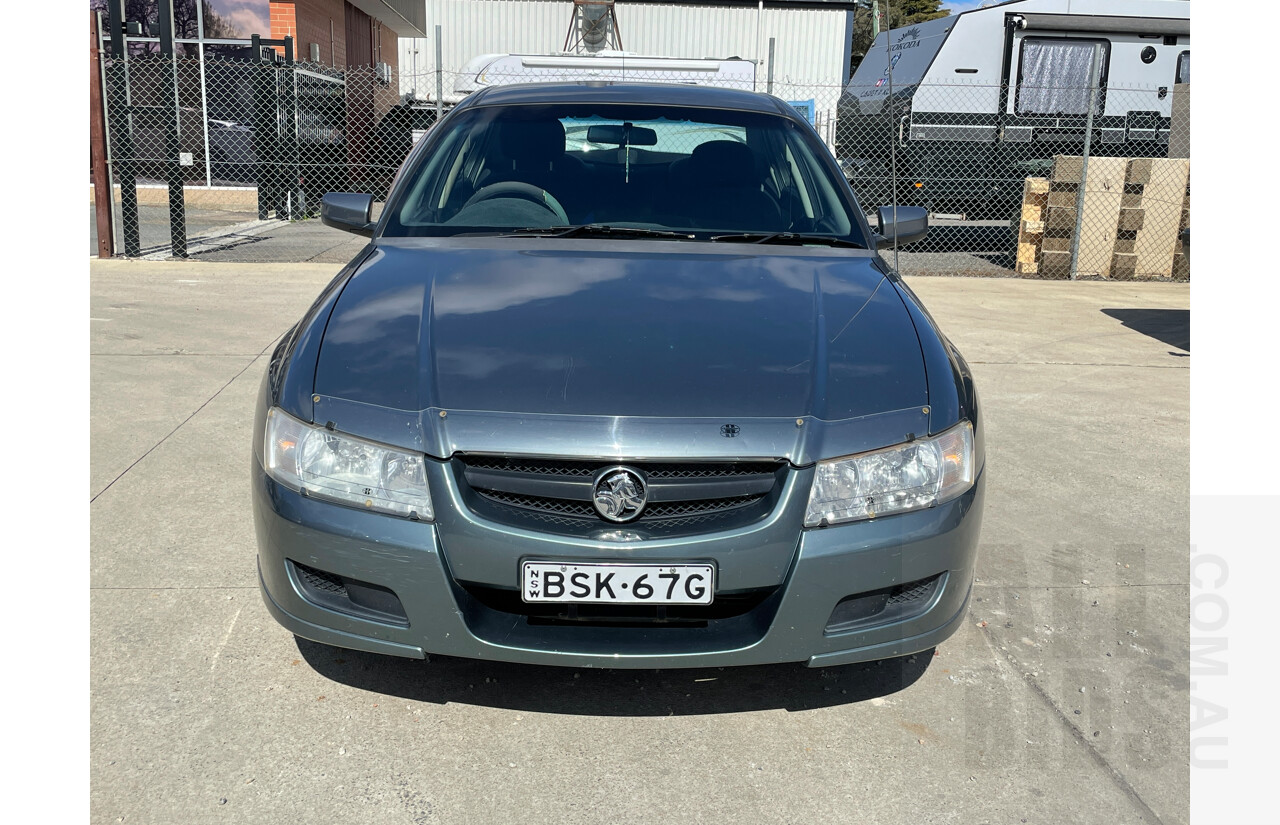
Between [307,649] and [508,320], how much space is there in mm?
1090

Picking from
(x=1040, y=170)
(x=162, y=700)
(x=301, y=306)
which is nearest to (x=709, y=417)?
(x=162, y=700)

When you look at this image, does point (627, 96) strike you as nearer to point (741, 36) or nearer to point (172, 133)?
point (172, 133)

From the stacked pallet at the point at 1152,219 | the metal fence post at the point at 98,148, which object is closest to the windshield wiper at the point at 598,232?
the metal fence post at the point at 98,148

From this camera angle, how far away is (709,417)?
2.37m

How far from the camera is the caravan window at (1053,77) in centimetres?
1347

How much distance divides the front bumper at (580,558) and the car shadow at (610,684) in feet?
1.31

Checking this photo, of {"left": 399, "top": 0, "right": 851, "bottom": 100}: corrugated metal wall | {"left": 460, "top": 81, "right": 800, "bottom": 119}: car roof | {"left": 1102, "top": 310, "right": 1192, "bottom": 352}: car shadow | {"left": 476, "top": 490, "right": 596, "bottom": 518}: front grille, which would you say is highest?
{"left": 399, "top": 0, "right": 851, "bottom": 100}: corrugated metal wall

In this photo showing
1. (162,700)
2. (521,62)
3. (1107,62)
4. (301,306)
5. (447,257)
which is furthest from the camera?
(1107,62)

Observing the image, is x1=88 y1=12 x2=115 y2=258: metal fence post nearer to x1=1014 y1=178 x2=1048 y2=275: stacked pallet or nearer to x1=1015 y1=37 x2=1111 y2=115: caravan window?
x1=1014 y1=178 x2=1048 y2=275: stacked pallet

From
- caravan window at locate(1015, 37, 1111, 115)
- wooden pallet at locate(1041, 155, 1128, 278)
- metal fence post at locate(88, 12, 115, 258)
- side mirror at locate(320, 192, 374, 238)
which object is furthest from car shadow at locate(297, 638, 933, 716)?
caravan window at locate(1015, 37, 1111, 115)

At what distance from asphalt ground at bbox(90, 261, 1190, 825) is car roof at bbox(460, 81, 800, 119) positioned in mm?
1791

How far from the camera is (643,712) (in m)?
2.71

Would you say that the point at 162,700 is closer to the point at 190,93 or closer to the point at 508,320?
the point at 508,320

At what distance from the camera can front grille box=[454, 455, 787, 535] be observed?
2.31 metres
